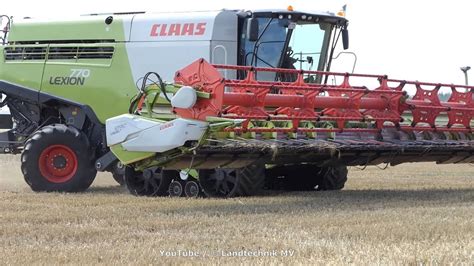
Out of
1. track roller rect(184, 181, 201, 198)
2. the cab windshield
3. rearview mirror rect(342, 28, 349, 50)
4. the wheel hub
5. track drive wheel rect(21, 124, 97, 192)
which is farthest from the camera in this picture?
rearview mirror rect(342, 28, 349, 50)

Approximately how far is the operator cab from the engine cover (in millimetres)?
2145

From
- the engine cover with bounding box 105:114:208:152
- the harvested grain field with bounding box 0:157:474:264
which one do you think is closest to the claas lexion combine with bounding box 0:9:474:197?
the engine cover with bounding box 105:114:208:152

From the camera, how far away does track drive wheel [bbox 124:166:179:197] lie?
909 centimetres

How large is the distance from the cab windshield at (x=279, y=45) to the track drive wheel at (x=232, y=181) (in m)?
1.25

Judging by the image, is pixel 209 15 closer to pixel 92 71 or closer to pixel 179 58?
pixel 179 58

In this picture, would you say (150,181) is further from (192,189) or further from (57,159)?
(57,159)

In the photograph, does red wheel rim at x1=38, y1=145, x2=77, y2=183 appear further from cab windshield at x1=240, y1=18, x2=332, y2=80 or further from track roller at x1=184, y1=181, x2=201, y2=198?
cab windshield at x1=240, y1=18, x2=332, y2=80

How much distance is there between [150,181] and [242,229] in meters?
3.79

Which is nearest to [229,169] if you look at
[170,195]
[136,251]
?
[170,195]

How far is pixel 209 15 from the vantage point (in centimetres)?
925

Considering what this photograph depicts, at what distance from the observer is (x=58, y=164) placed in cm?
995

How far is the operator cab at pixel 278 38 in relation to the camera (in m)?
9.18

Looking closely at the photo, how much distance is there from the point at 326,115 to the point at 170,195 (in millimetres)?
2177

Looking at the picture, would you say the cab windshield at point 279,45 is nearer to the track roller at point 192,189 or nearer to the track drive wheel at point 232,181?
the track drive wheel at point 232,181
